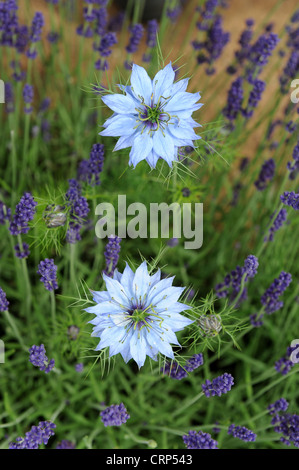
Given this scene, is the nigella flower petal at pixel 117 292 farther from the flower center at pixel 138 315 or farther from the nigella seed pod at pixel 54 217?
the nigella seed pod at pixel 54 217

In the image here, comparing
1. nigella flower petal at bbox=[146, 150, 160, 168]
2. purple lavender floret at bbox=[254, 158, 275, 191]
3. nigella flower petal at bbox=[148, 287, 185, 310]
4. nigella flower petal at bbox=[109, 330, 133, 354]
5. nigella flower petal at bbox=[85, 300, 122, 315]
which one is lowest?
nigella flower petal at bbox=[109, 330, 133, 354]

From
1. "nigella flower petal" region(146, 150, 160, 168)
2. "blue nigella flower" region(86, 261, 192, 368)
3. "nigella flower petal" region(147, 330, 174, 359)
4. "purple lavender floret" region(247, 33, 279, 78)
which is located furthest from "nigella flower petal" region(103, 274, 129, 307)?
"purple lavender floret" region(247, 33, 279, 78)

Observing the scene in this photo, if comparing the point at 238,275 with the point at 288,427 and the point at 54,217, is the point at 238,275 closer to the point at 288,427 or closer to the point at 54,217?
the point at 288,427

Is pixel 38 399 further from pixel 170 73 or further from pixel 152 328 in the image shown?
pixel 170 73

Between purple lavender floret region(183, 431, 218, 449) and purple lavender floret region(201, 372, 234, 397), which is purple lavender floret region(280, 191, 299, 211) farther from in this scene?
purple lavender floret region(183, 431, 218, 449)

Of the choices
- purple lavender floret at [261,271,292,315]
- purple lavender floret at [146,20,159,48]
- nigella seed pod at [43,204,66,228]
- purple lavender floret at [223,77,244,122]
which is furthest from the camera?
purple lavender floret at [146,20,159,48]

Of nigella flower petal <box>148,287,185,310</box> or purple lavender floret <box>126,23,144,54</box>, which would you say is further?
purple lavender floret <box>126,23,144,54</box>

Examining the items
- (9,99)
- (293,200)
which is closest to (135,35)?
(9,99)
